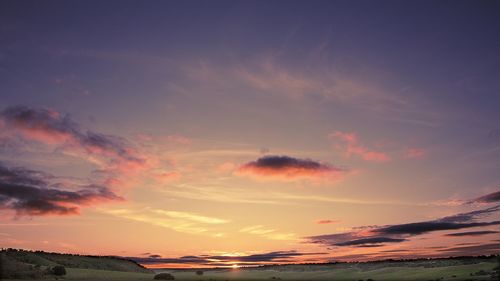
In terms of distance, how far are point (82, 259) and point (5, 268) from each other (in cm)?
4267

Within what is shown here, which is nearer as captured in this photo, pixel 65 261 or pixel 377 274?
pixel 377 274

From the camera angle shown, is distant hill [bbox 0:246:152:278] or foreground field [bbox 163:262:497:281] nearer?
foreground field [bbox 163:262:497:281]

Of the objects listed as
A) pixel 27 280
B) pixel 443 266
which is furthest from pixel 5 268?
pixel 443 266

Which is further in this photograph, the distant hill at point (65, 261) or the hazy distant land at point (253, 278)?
the distant hill at point (65, 261)

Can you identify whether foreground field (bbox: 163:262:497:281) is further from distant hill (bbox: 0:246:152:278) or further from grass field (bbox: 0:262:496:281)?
distant hill (bbox: 0:246:152:278)

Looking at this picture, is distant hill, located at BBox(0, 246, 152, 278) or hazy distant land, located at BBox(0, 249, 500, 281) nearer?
hazy distant land, located at BBox(0, 249, 500, 281)

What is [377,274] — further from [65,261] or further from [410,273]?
[65,261]

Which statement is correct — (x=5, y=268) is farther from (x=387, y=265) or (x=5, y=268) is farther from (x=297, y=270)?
(x=297, y=270)

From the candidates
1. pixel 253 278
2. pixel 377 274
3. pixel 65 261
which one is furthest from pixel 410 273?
pixel 65 261

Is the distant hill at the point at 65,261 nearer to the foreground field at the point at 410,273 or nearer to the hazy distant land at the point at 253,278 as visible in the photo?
the hazy distant land at the point at 253,278

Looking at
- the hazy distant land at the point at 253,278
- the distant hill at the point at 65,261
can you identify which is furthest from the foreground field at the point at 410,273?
the distant hill at the point at 65,261

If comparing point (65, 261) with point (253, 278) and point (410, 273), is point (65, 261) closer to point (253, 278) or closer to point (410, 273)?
point (253, 278)

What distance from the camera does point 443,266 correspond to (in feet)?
239

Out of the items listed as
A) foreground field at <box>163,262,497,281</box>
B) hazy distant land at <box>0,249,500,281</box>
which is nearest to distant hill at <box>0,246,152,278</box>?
hazy distant land at <box>0,249,500,281</box>
